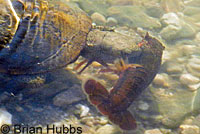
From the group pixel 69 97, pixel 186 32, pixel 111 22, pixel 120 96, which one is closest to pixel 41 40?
pixel 69 97

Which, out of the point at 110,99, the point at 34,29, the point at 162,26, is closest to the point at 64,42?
the point at 34,29

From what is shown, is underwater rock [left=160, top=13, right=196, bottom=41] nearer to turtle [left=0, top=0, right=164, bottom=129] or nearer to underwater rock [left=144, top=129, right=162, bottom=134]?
turtle [left=0, top=0, right=164, bottom=129]

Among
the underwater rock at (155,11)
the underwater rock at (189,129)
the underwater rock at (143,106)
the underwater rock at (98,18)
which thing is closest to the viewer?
the underwater rock at (189,129)

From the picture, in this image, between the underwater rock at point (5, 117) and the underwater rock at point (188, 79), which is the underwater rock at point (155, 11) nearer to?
the underwater rock at point (188, 79)

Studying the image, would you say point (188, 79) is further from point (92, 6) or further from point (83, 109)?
point (92, 6)

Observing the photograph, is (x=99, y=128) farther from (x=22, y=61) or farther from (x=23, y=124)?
(x=22, y=61)

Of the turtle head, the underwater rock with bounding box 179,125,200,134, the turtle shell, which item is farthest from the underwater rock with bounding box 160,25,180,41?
the turtle head

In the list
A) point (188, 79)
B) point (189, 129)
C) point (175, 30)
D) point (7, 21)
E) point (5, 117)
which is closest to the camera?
point (7, 21)

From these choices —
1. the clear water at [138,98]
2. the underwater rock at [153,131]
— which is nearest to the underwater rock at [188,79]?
the clear water at [138,98]
